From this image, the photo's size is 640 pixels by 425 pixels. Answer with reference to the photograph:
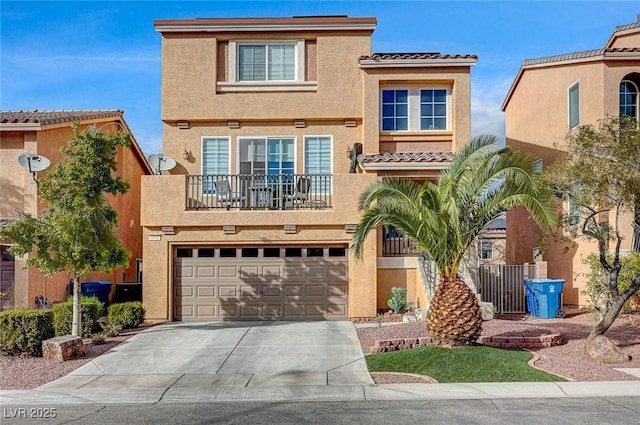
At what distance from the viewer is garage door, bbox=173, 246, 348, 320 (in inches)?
698

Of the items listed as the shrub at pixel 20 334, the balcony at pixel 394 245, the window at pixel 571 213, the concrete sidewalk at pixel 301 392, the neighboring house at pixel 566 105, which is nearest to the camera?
the concrete sidewalk at pixel 301 392

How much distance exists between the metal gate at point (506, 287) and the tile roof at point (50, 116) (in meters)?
14.2

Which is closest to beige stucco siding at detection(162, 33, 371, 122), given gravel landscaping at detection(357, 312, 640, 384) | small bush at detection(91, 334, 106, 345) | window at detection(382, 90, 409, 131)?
window at detection(382, 90, 409, 131)

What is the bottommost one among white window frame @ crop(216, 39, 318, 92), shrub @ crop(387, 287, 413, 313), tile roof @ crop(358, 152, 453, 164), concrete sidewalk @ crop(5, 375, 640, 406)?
concrete sidewalk @ crop(5, 375, 640, 406)

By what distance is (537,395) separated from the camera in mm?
9836

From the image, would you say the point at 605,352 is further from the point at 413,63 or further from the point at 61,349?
the point at 61,349

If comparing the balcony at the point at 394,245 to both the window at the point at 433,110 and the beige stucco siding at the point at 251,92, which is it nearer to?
the window at the point at 433,110

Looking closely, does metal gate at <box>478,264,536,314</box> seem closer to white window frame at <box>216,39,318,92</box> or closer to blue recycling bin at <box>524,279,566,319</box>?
blue recycling bin at <box>524,279,566,319</box>

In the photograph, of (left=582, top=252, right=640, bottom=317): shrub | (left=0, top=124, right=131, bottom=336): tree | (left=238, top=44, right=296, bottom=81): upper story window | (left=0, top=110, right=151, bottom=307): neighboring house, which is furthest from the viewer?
(left=238, top=44, right=296, bottom=81): upper story window

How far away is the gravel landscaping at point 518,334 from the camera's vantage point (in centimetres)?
1106

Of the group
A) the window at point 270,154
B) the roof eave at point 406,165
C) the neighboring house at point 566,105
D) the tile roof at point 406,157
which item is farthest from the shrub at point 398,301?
the window at point 270,154

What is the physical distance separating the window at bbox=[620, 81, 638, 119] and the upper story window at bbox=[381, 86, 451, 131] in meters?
5.46

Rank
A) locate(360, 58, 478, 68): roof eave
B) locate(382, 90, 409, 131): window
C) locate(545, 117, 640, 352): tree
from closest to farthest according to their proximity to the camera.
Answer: locate(545, 117, 640, 352): tree
locate(360, 58, 478, 68): roof eave
locate(382, 90, 409, 131): window

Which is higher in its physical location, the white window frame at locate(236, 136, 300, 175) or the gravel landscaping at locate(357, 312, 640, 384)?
the white window frame at locate(236, 136, 300, 175)
